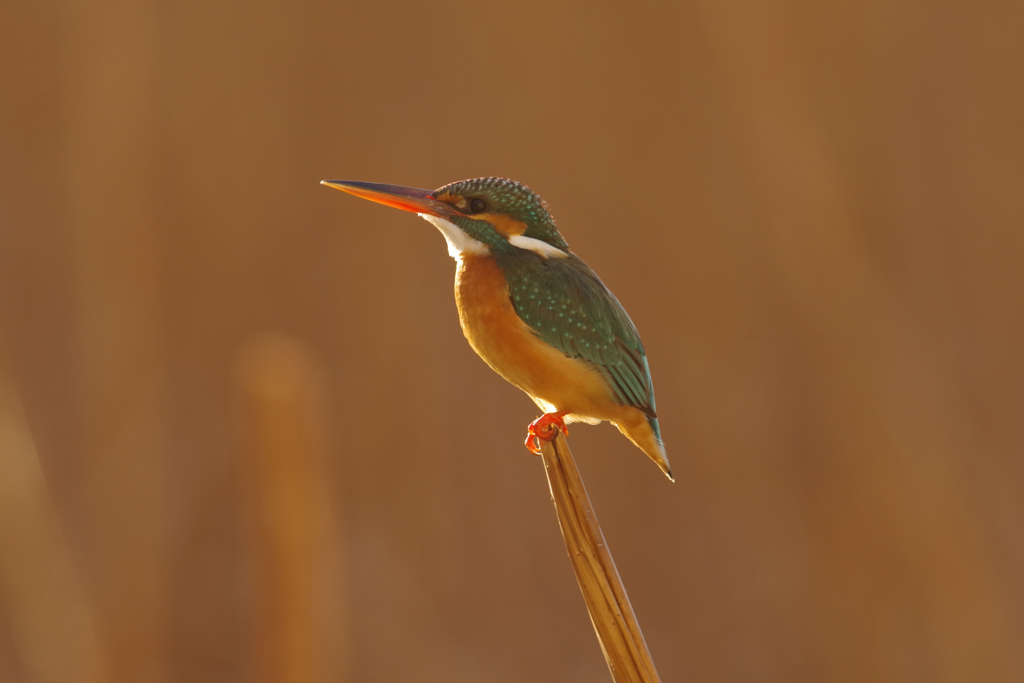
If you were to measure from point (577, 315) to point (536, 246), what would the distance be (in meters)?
0.10

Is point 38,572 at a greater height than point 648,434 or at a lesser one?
lesser

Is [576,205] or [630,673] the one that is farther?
[576,205]

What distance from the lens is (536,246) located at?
1067 millimetres

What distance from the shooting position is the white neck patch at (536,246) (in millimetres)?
1063

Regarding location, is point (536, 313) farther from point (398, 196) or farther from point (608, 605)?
point (608, 605)

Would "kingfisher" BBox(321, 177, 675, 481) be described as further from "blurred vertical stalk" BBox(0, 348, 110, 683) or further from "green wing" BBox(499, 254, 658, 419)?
"blurred vertical stalk" BBox(0, 348, 110, 683)

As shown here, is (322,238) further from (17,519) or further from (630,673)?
(630,673)

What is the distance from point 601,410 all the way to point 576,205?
6.86 feet

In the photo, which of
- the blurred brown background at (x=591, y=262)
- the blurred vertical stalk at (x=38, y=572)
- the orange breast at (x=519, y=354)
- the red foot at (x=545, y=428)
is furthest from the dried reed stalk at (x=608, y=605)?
the blurred brown background at (x=591, y=262)

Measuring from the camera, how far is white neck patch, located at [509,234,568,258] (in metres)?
1.06

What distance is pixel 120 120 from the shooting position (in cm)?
265

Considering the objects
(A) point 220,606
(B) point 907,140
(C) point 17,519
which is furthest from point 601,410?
(B) point 907,140

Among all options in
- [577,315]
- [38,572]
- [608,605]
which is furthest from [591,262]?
[608,605]

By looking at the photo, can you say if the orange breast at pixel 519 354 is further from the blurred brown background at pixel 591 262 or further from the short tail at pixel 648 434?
the blurred brown background at pixel 591 262
